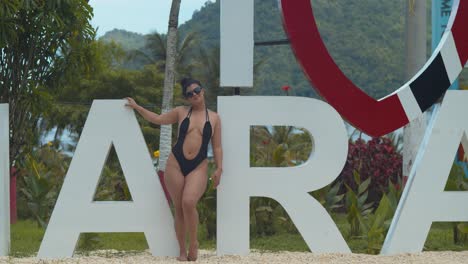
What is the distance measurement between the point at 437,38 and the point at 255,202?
5.77 meters

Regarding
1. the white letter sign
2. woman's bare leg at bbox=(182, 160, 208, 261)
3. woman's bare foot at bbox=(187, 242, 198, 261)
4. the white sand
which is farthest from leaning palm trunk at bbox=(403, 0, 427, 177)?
woman's bare foot at bbox=(187, 242, 198, 261)

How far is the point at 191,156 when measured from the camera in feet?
24.0

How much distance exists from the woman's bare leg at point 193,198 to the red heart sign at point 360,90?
1.26 m

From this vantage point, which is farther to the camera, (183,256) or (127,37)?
(127,37)

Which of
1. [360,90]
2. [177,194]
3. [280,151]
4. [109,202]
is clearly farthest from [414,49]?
[109,202]

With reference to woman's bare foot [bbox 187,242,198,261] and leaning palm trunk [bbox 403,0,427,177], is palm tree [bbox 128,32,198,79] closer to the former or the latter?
leaning palm trunk [bbox 403,0,427,177]

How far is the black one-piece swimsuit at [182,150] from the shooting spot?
7297 mm

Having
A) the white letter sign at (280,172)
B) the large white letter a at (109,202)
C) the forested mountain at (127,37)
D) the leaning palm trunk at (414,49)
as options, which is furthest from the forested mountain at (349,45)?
the large white letter a at (109,202)

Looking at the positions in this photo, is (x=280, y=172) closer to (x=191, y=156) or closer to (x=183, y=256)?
(x=191, y=156)

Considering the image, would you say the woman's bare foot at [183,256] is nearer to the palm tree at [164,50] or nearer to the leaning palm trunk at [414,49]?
the leaning palm trunk at [414,49]

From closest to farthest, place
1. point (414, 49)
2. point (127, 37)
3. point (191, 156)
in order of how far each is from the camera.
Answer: point (191, 156) < point (414, 49) < point (127, 37)

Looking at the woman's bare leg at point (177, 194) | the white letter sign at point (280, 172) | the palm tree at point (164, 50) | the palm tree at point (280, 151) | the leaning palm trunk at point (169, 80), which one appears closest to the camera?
the woman's bare leg at point (177, 194)

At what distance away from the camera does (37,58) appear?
31.6 feet

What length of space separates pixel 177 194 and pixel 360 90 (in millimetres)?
1887
